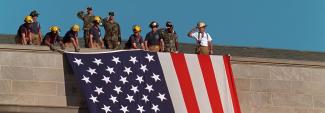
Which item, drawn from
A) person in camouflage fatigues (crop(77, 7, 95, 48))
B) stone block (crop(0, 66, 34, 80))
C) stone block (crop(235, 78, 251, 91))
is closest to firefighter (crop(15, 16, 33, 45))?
stone block (crop(0, 66, 34, 80))

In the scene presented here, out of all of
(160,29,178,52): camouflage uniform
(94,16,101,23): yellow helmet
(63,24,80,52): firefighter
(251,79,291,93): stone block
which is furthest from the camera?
(251,79,291,93): stone block

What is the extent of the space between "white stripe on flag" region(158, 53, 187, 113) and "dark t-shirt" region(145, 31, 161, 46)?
1.37 feet

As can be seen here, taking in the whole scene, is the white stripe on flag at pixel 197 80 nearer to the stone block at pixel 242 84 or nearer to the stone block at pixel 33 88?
the stone block at pixel 242 84

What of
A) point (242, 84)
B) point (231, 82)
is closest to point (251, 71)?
point (242, 84)

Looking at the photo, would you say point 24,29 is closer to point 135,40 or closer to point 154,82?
point 135,40

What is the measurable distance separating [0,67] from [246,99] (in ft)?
25.3

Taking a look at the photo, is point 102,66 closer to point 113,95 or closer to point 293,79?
point 113,95

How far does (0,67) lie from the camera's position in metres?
49.8

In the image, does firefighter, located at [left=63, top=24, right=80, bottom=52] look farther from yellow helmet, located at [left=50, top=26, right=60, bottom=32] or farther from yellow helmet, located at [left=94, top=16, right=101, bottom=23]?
yellow helmet, located at [left=94, top=16, right=101, bottom=23]

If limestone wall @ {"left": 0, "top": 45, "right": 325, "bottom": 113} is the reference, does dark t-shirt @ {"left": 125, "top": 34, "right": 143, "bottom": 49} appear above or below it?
above

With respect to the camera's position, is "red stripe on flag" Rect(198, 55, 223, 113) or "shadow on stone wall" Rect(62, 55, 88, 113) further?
"red stripe on flag" Rect(198, 55, 223, 113)

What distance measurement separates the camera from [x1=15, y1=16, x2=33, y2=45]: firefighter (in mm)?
49281

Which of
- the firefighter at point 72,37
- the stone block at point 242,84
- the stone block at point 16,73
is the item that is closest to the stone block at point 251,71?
the stone block at point 242,84

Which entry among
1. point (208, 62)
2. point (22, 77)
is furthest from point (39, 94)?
point (208, 62)
